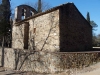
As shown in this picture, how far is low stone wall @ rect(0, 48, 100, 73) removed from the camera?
9205 millimetres

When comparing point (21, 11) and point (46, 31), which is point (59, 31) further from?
point (21, 11)

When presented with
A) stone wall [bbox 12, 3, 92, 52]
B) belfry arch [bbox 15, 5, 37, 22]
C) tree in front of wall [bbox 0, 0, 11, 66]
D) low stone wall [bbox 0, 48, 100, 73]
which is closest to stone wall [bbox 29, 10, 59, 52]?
stone wall [bbox 12, 3, 92, 52]

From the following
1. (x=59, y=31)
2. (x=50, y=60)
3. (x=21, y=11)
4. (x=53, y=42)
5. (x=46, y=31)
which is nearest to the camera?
(x=50, y=60)

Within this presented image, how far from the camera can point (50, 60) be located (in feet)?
33.6

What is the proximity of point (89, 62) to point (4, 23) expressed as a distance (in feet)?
46.3

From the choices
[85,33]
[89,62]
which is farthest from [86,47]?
[89,62]

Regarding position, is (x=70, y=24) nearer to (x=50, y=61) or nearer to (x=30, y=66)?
(x=50, y=61)

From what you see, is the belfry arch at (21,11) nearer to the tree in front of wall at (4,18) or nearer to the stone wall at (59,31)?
the tree in front of wall at (4,18)

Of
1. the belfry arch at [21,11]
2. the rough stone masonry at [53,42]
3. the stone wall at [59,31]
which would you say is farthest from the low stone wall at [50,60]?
the belfry arch at [21,11]

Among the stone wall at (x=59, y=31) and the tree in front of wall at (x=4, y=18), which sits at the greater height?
the tree in front of wall at (x=4, y=18)

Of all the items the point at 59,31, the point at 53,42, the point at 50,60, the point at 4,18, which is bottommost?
the point at 50,60

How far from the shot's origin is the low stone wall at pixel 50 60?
9205 mm

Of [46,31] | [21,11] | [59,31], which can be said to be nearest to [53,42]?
[59,31]

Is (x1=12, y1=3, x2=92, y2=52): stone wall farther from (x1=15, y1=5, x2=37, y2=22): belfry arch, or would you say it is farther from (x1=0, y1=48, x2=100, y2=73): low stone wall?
(x1=15, y1=5, x2=37, y2=22): belfry arch
